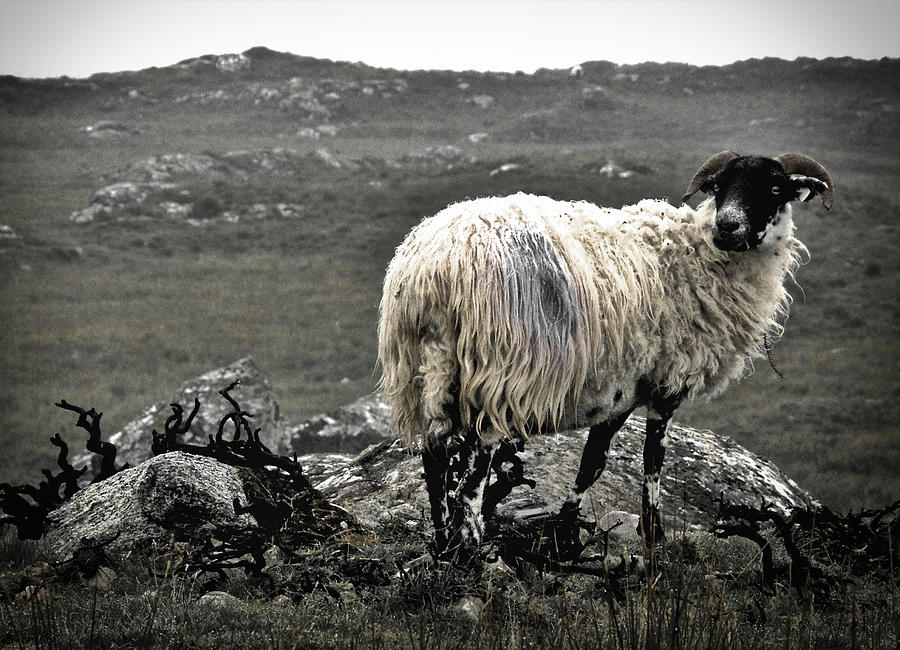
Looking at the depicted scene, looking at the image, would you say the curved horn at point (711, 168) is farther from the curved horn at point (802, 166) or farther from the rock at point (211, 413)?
the rock at point (211, 413)

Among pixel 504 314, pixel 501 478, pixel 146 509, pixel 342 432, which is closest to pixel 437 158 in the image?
pixel 342 432

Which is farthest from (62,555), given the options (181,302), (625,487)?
(181,302)

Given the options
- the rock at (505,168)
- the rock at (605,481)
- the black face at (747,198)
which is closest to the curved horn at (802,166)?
the black face at (747,198)

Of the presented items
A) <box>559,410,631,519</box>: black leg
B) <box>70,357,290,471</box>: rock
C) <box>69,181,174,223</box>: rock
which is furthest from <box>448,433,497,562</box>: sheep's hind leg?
<box>69,181,174,223</box>: rock

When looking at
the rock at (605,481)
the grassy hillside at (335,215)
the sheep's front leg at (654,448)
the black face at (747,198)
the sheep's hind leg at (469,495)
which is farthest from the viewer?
the grassy hillside at (335,215)

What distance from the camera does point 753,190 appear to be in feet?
19.0

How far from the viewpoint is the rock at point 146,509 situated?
189 inches

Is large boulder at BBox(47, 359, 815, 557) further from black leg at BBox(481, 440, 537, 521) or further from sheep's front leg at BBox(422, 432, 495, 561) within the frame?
sheep's front leg at BBox(422, 432, 495, 561)

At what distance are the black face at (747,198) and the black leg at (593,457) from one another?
161 cm

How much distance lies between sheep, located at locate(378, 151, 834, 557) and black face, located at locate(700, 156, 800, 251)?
12mm

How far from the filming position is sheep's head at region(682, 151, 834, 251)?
573cm

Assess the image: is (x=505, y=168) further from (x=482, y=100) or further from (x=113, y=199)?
(x=482, y=100)

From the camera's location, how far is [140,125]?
6050 cm

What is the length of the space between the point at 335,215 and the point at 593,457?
30.9 metres
